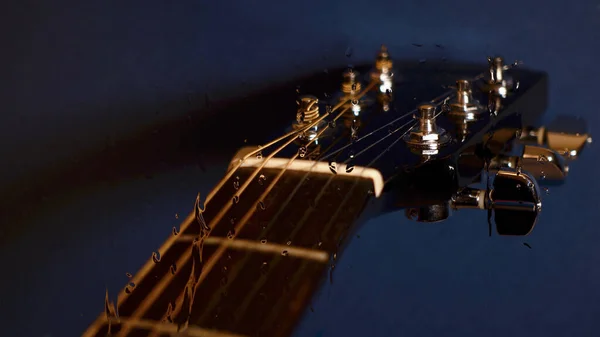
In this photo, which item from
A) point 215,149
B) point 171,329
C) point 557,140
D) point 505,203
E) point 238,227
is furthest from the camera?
point 215,149

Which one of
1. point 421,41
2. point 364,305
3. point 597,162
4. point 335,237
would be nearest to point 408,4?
point 421,41

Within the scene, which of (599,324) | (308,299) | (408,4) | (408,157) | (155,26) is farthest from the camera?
(599,324)

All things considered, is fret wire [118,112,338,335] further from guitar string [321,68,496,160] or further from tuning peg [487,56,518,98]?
tuning peg [487,56,518,98]

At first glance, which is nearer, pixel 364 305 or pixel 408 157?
pixel 408 157

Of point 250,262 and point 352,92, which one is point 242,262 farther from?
point 352,92

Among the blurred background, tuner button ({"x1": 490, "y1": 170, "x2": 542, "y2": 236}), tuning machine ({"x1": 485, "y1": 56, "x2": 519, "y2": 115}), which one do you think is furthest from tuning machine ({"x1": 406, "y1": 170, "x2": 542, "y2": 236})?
the blurred background

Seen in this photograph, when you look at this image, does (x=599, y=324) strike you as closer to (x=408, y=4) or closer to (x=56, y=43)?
(x=408, y=4)

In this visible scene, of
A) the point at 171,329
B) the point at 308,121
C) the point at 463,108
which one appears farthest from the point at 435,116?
the point at 171,329
